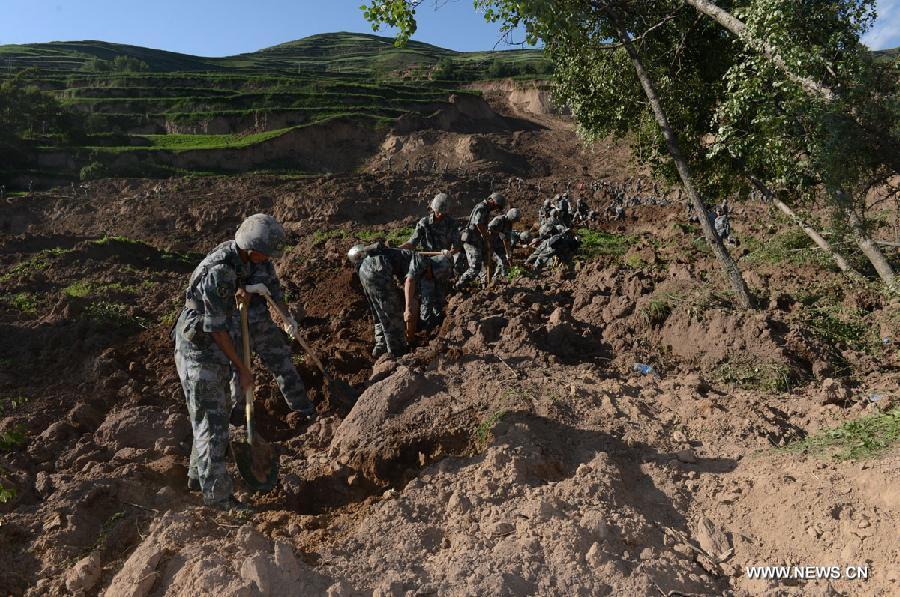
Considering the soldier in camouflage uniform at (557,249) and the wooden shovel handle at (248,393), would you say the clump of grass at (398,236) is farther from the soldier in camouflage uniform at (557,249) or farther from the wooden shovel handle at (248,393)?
the wooden shovel handle at (248,393)

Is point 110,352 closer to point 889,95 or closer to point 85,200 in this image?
point 889,95

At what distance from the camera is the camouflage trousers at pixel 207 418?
4.05m

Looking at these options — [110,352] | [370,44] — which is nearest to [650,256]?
[110,352]

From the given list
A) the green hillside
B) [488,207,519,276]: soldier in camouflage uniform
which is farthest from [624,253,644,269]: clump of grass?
the green hillside

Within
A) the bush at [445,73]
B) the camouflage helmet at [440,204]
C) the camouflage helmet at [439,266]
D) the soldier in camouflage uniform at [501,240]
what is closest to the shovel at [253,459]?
the camouflage helmet at [439,266]

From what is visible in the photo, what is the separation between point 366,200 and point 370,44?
91.9m

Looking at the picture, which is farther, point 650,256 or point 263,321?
point 650,256

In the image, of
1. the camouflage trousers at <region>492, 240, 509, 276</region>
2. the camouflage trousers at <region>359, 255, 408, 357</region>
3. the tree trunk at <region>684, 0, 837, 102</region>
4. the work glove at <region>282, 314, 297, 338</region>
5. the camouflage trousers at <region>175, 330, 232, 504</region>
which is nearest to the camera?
the camouflage trousers at <region>175, 330, 232, 504</region>

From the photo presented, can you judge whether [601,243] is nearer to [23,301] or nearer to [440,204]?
[440,204]

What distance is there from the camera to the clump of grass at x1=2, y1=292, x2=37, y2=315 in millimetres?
9594

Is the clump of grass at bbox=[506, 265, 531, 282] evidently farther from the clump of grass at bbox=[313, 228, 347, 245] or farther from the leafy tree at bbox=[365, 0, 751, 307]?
the clump of grass at bbox=[313, 228, 347, 245]

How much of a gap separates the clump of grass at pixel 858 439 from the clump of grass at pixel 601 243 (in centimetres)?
819

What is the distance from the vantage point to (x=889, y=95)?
17.6ft

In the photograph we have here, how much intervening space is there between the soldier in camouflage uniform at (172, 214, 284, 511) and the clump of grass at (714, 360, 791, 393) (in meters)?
4.16
